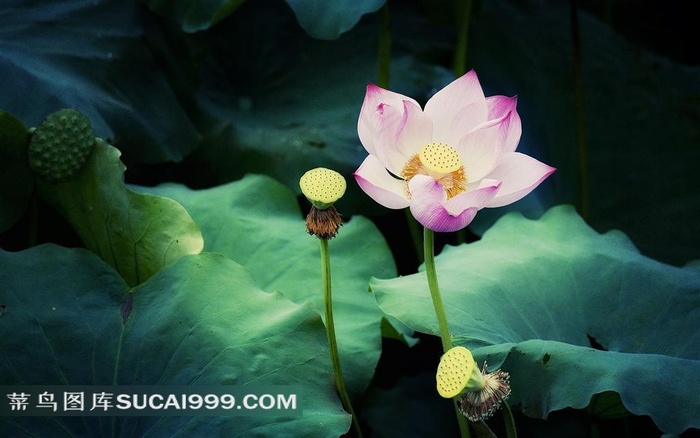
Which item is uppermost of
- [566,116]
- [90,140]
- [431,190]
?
[431,190]

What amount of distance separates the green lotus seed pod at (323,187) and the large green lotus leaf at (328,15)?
0.56 m

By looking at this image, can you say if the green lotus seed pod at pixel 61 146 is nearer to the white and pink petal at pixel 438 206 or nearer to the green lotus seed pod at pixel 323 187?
the green lotus seed pod at pixel 323 187

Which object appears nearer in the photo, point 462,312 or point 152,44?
point 462,312

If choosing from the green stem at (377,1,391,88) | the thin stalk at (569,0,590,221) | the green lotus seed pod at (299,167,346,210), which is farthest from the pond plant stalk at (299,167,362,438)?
the thin stalk at (569,0,590,221)

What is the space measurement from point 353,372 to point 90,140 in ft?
1.50

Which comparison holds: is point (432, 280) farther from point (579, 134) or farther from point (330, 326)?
point (579, 134)

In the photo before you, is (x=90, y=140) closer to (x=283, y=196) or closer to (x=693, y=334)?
(x=283, y=196)

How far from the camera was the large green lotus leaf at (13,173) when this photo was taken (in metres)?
0.96

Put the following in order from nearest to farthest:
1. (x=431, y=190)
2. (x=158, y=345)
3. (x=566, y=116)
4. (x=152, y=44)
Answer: (x=431, y=190) → (x=158, y=345) → (x=152, y=44) → (x=566, y=116)

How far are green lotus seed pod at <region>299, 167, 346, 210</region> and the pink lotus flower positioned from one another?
0.03 m

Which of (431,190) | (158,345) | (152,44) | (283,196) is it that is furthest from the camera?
(152,44)

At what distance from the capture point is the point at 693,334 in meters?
0.90

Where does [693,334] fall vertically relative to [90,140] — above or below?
below

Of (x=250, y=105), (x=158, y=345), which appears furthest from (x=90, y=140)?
(x=250, y=105)
